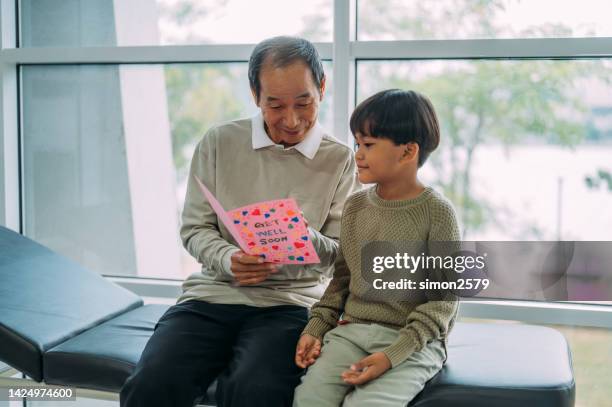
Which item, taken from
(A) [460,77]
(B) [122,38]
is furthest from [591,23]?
(B) [122,38]

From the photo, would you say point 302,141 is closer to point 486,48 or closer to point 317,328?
point 317,328

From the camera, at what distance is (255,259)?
1729 mm

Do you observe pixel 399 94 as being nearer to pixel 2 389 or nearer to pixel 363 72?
pixel 363 72

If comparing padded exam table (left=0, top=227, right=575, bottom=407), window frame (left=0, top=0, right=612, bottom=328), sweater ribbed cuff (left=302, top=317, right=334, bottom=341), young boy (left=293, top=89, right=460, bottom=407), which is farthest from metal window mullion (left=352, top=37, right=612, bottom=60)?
sweater ribbed cuff (left=302, top=317, right=334, bottom=341)

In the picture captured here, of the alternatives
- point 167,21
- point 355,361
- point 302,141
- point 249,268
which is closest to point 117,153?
point 167,21

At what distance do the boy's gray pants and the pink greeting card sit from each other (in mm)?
210

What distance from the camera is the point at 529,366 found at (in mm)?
1702

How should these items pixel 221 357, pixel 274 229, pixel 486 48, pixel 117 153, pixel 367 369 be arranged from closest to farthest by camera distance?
1. pixel 367 369
2. pixel 274 229
3. pixel 221 357
4. pixel 486 48
5. pixel 117 153

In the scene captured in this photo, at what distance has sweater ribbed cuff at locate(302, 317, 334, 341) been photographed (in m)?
1.72

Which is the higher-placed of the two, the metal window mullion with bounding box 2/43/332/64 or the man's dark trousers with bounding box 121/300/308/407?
the metal window mullion with bounding box 2/43/332/64

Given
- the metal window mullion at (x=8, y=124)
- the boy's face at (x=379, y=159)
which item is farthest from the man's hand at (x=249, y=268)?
the metal window mullion at (x=8, y=124)

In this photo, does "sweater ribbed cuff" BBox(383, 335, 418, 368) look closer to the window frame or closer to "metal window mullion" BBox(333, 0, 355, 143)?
the window frame

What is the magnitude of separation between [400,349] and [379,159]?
45 centimetres

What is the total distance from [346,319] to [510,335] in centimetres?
53
